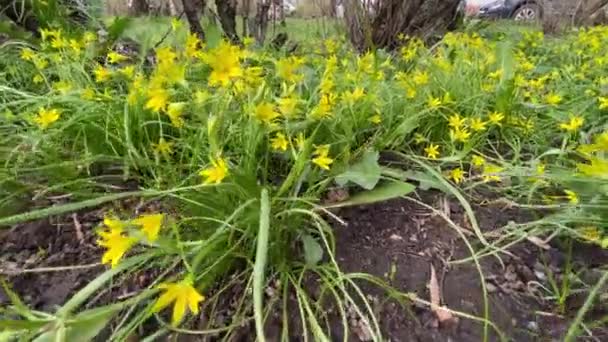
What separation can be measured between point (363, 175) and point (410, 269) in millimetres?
211

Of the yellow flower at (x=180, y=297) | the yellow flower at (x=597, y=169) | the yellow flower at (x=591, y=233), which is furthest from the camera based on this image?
the yellow flower at (x=591, y=233)

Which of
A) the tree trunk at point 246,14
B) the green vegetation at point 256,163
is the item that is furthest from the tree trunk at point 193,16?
the green vegetation at point 256,163

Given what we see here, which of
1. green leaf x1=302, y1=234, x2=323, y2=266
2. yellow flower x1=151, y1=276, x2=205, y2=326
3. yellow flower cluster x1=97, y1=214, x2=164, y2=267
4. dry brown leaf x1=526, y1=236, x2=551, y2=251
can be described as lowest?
dry brown leaf x1=526, y1=236, x2=551, y2=251

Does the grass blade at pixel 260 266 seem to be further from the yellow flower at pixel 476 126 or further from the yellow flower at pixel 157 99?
the yellow flower at pixel 476 126

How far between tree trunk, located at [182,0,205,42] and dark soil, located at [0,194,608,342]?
129 centimetres

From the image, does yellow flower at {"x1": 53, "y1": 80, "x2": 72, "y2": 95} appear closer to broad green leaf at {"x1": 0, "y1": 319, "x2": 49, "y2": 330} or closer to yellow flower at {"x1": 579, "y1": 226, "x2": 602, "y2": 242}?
broad green leaf at {"x1": 0, "y1": 319, "x2": 49, "y2": 330}

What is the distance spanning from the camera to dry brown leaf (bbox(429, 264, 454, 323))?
913 mm

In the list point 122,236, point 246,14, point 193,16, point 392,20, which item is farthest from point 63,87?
→ point 392,20

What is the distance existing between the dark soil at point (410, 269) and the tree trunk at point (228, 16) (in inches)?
56.9

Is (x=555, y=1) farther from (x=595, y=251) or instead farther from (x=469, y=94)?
(x=595, y=251)

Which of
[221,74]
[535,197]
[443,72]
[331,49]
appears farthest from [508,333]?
[331,49]

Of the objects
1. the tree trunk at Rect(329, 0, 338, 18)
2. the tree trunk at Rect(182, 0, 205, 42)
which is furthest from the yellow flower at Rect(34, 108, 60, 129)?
the tree trunk at Rect(329, 0, 338, 18)

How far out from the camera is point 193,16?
7.43 ft

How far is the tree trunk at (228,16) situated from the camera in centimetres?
238
